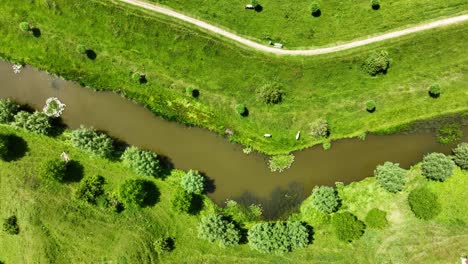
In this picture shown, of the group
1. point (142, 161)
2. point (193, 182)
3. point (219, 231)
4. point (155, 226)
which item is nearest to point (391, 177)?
point (219, 231)

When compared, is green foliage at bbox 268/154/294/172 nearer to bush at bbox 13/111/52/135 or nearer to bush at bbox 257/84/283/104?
bush at bbox 257/84/283/104

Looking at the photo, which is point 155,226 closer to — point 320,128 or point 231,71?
point 231,71

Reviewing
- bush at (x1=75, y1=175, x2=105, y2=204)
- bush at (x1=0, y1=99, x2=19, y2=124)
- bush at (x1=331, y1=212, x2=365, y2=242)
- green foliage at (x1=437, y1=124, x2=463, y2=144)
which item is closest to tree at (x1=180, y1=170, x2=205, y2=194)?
bush at (x1=75, y1=175, x2=105, y2=204)

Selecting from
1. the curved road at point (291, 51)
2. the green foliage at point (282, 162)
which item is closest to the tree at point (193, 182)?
the green foliage at point (282, 162)

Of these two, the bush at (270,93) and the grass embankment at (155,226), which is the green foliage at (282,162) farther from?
the bush at (270,93)

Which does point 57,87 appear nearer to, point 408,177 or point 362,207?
point 362,207
